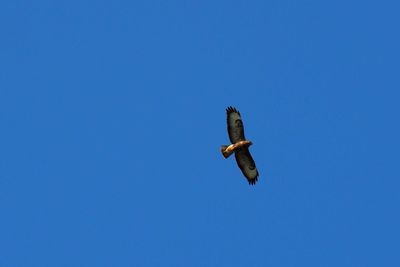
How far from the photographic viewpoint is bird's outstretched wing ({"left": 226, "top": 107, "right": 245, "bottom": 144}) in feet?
203

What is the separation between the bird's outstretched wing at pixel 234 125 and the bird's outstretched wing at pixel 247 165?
995 mm

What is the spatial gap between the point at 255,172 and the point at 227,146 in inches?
105

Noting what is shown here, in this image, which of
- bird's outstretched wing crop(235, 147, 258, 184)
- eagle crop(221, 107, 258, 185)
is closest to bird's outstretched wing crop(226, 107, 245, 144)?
eagle crop(221, 107, 258, 185)

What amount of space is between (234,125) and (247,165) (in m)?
2.72

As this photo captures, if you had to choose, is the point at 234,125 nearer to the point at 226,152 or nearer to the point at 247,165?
the point at 226,152

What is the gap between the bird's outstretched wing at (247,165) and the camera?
62.9 m

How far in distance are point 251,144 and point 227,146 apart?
1.33 metres

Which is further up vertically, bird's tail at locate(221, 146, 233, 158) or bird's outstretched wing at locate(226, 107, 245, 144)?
bird's outstretched wing at locate(226, 107, 245, 144)

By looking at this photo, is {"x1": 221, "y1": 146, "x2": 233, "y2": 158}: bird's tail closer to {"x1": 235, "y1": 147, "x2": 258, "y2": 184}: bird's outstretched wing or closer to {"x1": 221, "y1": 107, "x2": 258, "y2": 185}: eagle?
{"x1": 221, "y1": 107, "x2": 258, "y2": 185}: eagle

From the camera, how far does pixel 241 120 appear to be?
62.0 m

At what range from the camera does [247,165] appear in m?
63.5

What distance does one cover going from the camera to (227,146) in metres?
62.2

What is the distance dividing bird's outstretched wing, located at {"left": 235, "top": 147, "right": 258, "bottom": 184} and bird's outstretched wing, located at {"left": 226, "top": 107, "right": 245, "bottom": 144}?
1.00 metres

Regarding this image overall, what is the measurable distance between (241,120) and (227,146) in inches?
64.2
